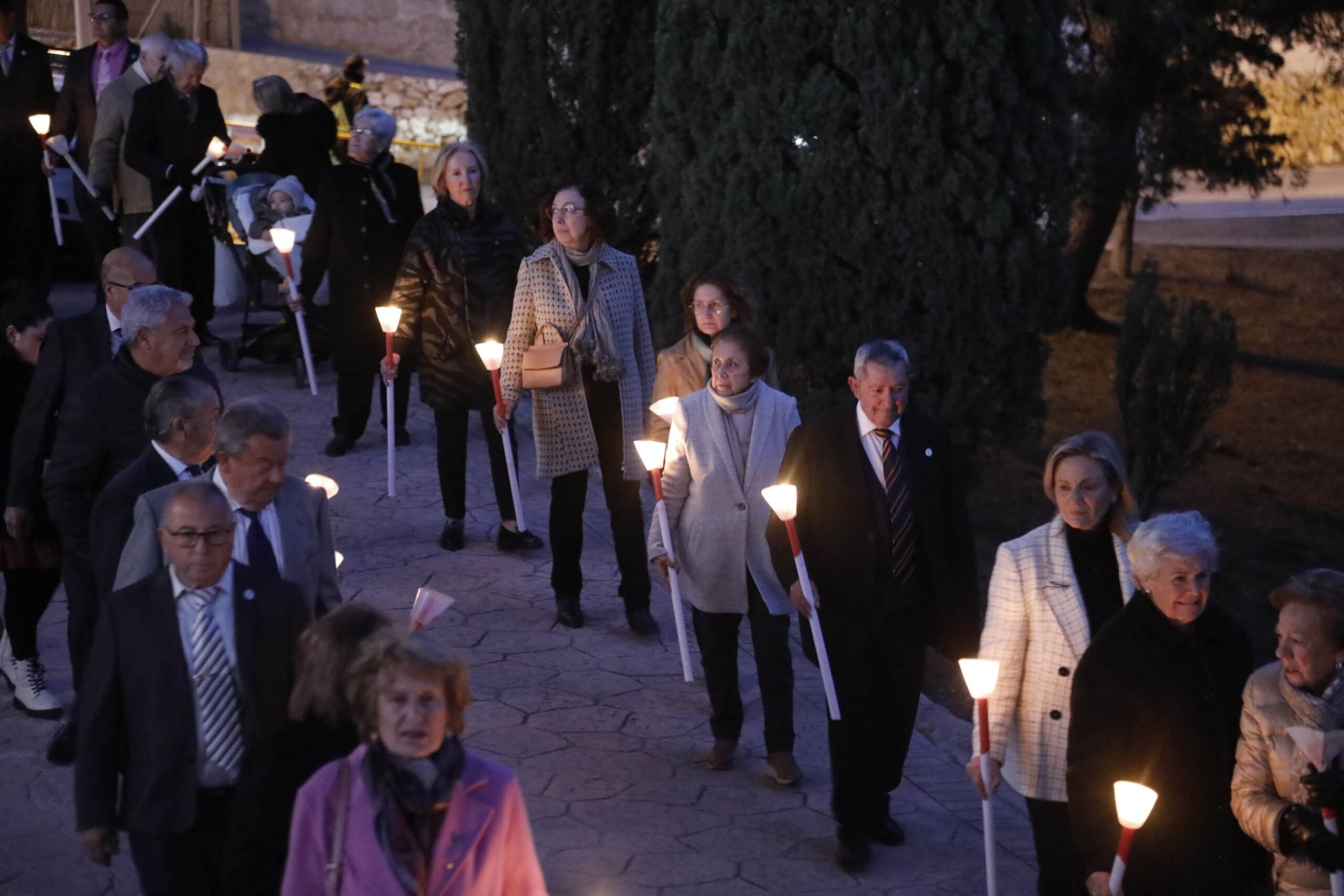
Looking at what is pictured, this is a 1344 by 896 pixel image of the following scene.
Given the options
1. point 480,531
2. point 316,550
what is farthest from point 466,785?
point 480,531

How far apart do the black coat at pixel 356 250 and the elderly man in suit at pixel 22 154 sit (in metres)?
2.56

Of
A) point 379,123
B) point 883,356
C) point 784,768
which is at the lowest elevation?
point 784,768

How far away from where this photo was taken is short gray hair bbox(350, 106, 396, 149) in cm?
1009

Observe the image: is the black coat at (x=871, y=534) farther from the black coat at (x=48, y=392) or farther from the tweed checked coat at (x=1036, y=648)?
the black coat at (x=48, y=392)

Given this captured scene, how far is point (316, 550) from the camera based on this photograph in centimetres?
505

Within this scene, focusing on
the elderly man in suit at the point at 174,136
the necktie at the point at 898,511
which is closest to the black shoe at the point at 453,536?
the elderly man in suit at the point at 174,136

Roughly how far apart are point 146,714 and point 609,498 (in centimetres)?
409

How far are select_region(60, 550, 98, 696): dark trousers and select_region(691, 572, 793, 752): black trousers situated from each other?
2.33 metres

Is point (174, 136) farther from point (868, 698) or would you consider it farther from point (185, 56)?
point (868, 698)

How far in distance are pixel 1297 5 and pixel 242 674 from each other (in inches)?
545

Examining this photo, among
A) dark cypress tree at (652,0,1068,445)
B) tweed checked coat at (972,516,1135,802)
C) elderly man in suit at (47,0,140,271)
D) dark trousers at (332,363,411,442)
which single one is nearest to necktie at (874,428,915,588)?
tweed checked coat at (972,516,1135,802)

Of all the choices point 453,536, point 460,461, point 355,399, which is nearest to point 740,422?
point 460,461

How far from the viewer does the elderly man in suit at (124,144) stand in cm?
1116

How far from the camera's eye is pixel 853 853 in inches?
242
